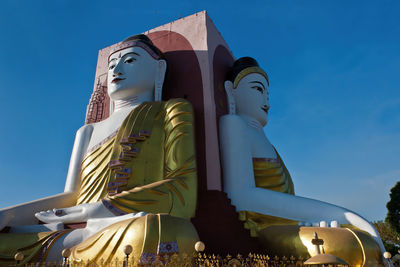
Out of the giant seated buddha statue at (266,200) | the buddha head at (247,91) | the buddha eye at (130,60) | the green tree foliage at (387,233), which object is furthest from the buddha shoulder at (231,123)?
the green tree foliage at (387,233)

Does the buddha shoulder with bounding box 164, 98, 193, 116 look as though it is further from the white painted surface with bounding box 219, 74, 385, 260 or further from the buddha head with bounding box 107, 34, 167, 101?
the white painted surface with bounding box 219, 74, 385, 260

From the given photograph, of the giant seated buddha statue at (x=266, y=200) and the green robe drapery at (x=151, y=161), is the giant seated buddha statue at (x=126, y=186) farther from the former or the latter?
the giant seated buddha statue at (x=266, y=200)

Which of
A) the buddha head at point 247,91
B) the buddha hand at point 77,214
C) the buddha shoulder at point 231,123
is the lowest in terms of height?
the buddha hand at point 77,214

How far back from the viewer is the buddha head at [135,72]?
546 centimetres

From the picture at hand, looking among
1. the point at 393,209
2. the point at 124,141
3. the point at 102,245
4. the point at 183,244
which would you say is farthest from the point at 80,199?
the point at 393,209

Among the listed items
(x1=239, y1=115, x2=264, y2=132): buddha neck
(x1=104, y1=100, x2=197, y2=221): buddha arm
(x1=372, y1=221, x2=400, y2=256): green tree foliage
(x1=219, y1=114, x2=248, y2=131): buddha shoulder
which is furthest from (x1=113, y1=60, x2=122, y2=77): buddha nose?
(x1=372, y1=221, x2=400, y2=256): green tree foliage

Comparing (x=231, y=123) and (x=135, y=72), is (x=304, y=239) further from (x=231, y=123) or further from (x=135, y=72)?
(x=135, y=72)

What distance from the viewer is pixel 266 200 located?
4.58 meters

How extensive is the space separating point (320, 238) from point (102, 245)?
7.47 feet

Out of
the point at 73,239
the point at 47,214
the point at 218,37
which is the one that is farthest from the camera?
the point at 218,37

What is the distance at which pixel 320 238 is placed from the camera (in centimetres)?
376

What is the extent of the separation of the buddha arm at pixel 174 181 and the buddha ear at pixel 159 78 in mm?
518

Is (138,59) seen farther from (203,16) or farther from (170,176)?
(170,176)

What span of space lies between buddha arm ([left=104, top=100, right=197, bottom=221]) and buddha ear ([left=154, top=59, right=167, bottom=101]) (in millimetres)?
518
